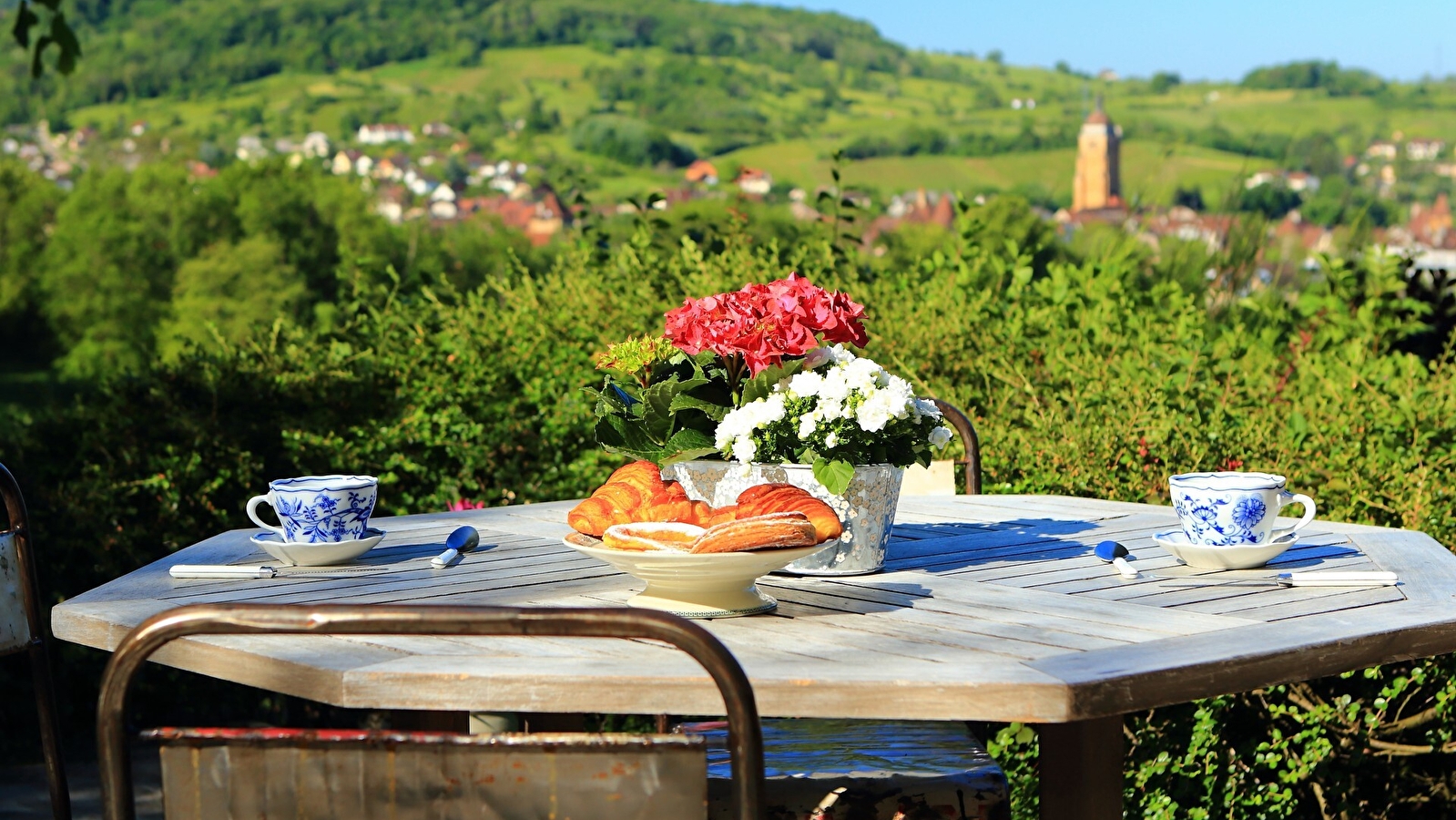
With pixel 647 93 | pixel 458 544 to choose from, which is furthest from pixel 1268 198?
pixel 647 93

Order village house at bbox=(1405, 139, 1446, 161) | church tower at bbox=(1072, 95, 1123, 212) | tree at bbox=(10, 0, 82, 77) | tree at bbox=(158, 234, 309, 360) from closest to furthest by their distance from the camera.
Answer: tree at bbox=(10, 0, 82, 77)
church tower at bbox=(1072, 95, 1123, 212)
tree at bbox=(158, 234, 309, 360)
village house at bbox=(1405, 139, 1446, 161)

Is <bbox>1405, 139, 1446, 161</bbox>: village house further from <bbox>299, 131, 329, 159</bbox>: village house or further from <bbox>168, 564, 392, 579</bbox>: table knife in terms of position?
<bbox>168, 564, 392, 579</bbox>: table knife

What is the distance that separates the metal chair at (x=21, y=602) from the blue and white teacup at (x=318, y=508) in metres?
0.40

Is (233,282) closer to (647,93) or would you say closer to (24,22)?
(647,93)

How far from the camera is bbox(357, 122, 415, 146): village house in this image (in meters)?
67.7

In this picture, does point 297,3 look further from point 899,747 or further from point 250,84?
point 899,747

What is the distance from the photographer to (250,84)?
75.9m

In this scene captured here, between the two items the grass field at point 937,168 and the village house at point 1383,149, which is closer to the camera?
the village house at point 1383,149

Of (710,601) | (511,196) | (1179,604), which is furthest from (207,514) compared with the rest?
(511,196)

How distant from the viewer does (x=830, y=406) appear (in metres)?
1.89

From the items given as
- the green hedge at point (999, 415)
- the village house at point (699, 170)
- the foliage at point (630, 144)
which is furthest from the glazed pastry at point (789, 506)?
the foliage at point (630, 144)

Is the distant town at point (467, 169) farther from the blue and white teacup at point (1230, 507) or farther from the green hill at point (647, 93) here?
the blue and white teacup at point (1230, 507)

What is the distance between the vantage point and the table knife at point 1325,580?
187cm

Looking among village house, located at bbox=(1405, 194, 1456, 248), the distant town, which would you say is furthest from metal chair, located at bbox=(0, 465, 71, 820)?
village house, located at bbox=(1405, 194, 1456, 248)
